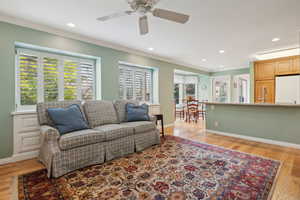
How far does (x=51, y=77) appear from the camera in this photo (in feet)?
10.2

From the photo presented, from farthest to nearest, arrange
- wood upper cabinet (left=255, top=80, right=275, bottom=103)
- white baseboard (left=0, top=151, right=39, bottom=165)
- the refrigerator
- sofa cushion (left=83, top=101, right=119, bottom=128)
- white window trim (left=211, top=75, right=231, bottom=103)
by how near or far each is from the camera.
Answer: white window trim (left=211, top=75, right=231, bottom=103), wood upper cabinet (left=255, top=80, right=275, bottom=103), the refrigerator, sofa cushion (left=83, top=101, right=119, bottom=128), white baseboard (left=0, top=151, right=39, bottom=165)

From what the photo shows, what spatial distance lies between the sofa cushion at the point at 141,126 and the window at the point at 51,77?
55.2 inches

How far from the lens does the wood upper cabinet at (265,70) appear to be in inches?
196

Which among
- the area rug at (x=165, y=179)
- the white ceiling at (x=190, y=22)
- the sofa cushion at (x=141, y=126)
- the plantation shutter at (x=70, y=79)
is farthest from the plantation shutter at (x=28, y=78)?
the sofa cushion at (x=141, y=126)

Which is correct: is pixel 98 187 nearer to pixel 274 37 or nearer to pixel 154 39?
pixel 154 39

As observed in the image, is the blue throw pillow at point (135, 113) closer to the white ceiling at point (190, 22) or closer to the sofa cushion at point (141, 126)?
the sofa cushion at point (141, 126)

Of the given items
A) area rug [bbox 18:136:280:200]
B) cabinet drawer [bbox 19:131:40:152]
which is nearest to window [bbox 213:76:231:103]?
area rug [bbox 18:136:280:200]

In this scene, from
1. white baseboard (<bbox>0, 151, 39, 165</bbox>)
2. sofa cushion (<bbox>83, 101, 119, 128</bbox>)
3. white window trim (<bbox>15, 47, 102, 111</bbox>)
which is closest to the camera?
white baseboard (<bbox>0, 151, 39, 165</bbox>)

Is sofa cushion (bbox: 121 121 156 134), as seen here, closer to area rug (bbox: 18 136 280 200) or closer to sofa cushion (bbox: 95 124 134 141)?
sofa cushion (bbox: 95 124 134 141)

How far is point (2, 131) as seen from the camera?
8.16 feet

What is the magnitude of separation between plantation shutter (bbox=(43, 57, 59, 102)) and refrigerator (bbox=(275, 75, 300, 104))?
6164mm

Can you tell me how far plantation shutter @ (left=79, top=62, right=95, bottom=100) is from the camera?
359 cm

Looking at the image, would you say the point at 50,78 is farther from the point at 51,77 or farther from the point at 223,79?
the point at 223,79

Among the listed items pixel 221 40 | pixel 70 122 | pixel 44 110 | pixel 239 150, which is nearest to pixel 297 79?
pixel 221 40
